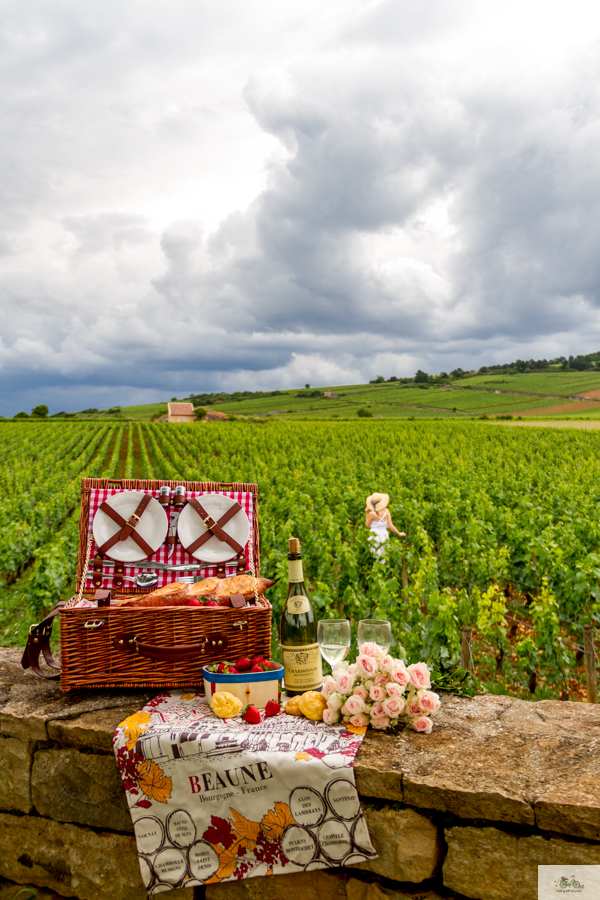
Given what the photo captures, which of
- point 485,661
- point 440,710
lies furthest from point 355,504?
point 440,710

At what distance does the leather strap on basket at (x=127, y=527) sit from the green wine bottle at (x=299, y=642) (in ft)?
4.14

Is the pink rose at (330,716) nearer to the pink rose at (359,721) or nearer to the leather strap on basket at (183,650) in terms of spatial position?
the pink rose at (359,721)

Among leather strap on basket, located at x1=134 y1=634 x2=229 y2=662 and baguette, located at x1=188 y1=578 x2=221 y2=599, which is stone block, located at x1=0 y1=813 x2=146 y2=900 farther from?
baguette, located at x1=188 y1=578 x2=221 y2=599

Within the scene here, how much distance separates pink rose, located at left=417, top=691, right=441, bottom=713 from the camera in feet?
7.13

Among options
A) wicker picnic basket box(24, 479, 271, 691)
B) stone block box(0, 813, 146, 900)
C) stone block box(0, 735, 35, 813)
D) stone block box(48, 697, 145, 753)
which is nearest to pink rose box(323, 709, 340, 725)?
wicker picnic basket box(24, 479, 271, 691)

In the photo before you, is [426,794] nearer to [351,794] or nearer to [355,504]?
[351,794]

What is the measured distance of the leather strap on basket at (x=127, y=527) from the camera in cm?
332

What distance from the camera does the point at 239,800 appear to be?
1.99 m

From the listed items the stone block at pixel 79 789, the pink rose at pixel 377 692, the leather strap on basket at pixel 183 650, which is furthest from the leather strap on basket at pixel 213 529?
the pink rose at pixel 377 692

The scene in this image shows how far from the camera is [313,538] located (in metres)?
8.83

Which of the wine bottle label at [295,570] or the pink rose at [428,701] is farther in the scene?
the wine bottle label at [295,570]

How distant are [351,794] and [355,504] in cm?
1059

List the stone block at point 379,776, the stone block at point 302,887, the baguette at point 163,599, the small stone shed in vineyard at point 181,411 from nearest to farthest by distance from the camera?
the stone block at point 379,776 < the stone block at point 302,887 < the baguette at point 163,599 < the small stone shed in vineyard at point 181,411

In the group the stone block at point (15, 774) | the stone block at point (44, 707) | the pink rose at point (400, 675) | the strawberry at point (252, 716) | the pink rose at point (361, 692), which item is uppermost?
the pink rose at point (400, 675)
